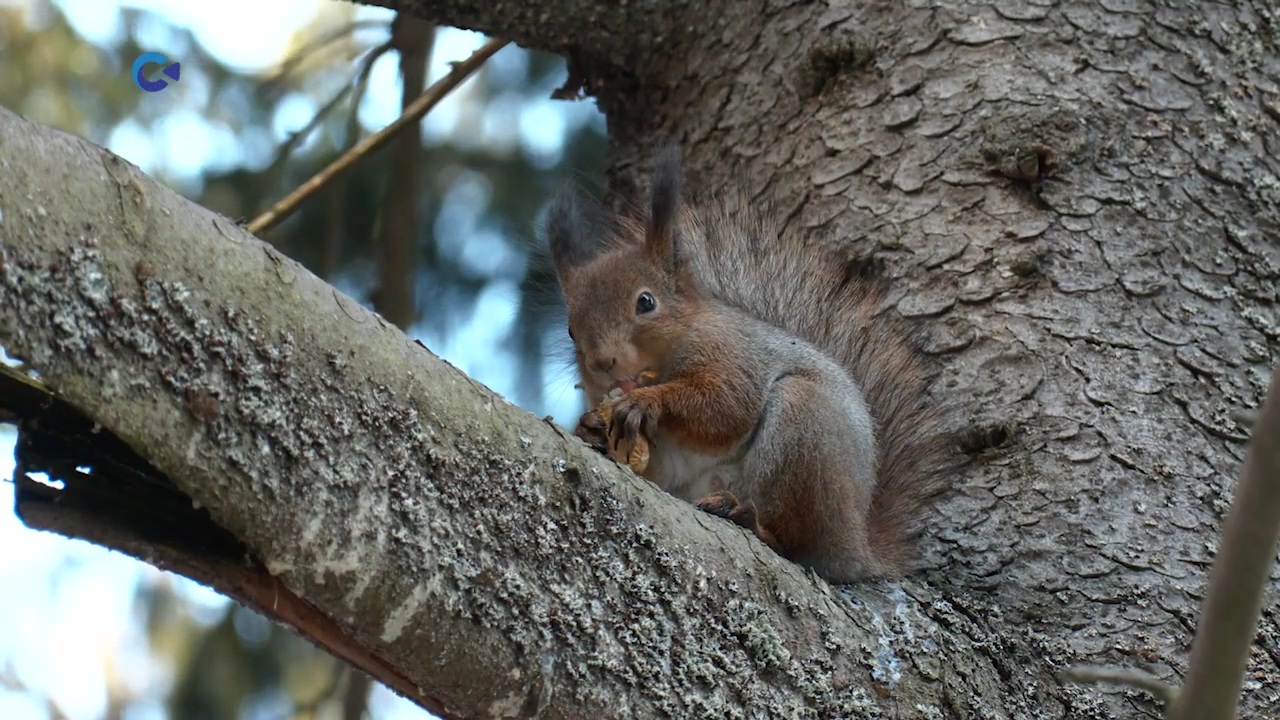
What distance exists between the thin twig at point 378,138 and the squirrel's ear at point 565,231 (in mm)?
289

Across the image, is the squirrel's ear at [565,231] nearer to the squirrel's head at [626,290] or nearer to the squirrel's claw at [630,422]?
the squirrel's head at [626,290]

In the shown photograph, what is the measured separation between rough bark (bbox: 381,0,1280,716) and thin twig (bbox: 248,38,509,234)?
3.1 inches

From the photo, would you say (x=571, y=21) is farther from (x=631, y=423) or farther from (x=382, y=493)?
(x=382, y=493)

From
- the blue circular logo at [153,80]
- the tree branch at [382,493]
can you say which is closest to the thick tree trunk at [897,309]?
the tree branch at [382,493]

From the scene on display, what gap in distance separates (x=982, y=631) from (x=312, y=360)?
97cm

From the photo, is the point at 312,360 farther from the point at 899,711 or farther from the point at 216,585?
the point at 899,711

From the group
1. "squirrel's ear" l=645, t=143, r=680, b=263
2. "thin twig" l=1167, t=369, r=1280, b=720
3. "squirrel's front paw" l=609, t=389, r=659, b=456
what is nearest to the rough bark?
"squirrel's ear" l=645, t=143, r=680, b=263

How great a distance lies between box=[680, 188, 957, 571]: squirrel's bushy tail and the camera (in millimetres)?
1903

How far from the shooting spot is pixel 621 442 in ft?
6.23

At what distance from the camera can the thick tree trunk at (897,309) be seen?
39.6 inches

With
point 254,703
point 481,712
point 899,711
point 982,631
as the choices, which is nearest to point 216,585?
point 481,712

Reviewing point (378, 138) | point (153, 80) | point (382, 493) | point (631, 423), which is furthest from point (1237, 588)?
point (153, 80)

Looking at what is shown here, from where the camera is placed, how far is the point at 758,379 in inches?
79.1

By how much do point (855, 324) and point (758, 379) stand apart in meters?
0.21
